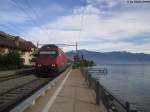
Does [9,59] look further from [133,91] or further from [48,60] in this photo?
[48,60]

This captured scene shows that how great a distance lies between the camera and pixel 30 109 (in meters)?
11.0

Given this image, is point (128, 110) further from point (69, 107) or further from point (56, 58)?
point (56, 58)

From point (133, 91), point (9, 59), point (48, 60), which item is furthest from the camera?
point (9, 59)

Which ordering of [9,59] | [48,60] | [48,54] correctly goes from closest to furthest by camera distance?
1. [48,60]
2. [48,54]
3. [9,59]

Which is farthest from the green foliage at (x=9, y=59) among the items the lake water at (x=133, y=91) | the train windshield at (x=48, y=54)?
the train windshield at (x=48, y=54)

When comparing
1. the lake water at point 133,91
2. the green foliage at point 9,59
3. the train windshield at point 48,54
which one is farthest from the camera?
the green foliage at point 9,59

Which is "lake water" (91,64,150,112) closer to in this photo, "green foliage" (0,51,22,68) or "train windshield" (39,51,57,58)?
"train windshield" (39,51,57,58)

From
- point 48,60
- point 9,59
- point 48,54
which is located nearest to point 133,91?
point 48,54

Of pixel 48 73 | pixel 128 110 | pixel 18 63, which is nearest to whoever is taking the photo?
pixel 128 110

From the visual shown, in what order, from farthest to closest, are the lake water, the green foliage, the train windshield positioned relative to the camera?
the green foliage < the train windshield < the lake water

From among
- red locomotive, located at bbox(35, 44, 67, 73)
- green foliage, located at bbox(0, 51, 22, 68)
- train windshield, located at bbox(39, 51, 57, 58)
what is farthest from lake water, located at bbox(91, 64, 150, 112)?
green foliage, located at bbox(0, 51, 22, 68)

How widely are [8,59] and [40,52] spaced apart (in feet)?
78.2

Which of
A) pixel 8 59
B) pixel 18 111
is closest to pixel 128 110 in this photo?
pixel 18 111

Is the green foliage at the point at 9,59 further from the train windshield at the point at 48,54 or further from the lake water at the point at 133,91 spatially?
the train windshield at the point at 48,54
